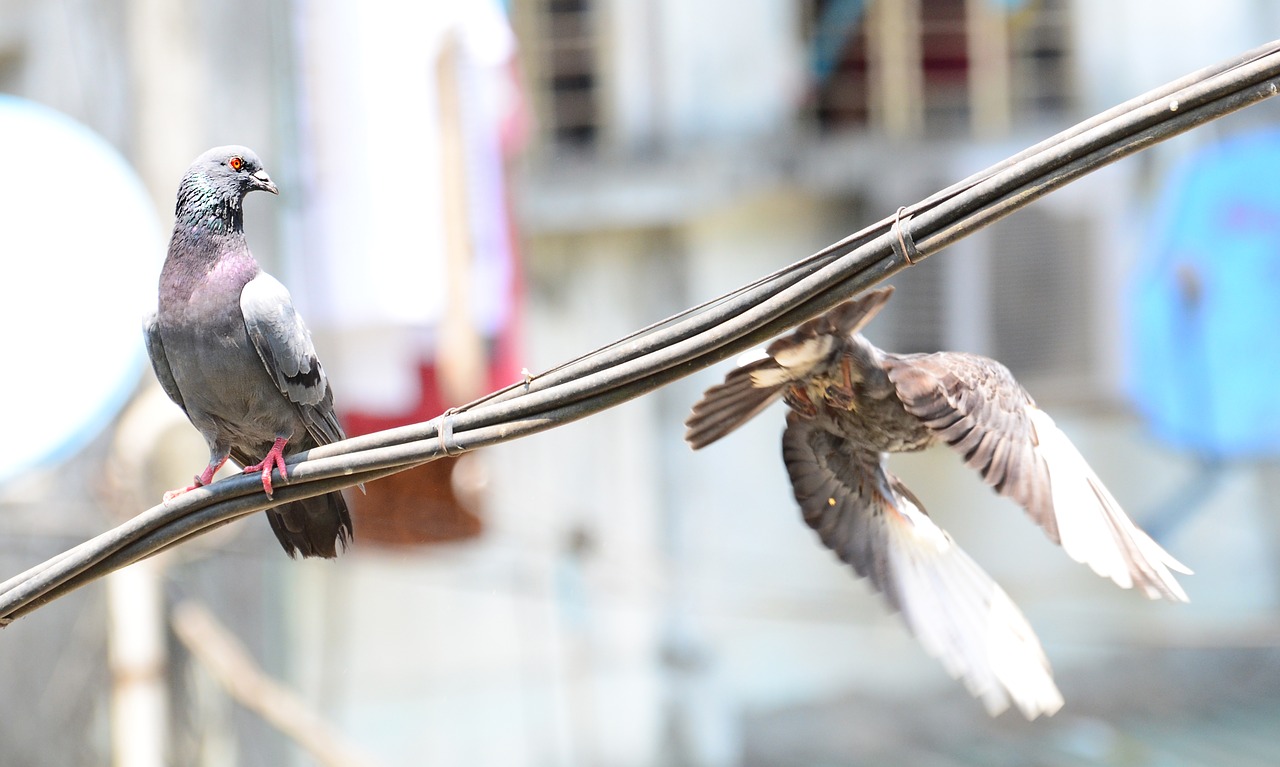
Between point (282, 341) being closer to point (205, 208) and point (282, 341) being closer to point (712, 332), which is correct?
point (205, 208)

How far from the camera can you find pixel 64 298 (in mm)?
5309

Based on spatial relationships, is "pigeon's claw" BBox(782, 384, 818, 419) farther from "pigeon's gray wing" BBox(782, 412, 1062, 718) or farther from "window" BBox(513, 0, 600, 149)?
"window" BBox(513, 0, 600, 149)

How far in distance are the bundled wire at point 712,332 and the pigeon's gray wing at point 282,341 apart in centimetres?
61

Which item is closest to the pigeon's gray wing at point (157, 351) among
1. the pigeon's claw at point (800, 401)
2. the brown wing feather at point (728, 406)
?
the brown wing feather at point (728, 406)

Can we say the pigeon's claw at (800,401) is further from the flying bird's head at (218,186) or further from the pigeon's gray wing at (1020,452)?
the flying bird's head at (218,186)

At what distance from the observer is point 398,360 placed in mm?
6930

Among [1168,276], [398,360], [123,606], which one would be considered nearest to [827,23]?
[1168,276]

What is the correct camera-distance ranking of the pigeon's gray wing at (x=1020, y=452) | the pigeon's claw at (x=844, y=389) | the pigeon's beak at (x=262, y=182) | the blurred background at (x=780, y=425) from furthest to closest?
the blurred background at (x=780, y=425) < the pigeon's beak at (x=262, y=182) < the pigeon's claw at (x=844, y=389) < the pigeon's gray wing at (x=1020, y=452)

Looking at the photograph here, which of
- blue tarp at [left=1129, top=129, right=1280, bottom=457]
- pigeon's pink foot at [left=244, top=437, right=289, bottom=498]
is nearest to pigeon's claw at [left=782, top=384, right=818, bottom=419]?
pigeon's pink foot at [left=244, top=437, right=289, bottom=498]

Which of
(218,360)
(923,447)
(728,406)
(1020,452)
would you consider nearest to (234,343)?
(218,360)

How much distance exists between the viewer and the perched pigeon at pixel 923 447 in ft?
9.81

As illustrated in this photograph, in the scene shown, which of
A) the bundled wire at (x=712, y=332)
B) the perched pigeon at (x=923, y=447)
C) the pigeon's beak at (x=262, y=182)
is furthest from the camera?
the pigeon's beak at (x=262, y=182)

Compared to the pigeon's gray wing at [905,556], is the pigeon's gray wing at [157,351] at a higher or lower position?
higher

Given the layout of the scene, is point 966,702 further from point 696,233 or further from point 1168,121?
point 1168,121
